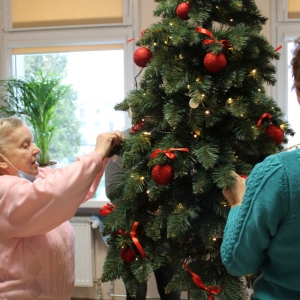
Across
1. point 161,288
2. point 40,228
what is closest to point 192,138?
point 40,228

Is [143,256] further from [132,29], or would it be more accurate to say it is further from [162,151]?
[132,29]

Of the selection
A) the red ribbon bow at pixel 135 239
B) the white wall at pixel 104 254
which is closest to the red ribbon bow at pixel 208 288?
the red ribbon bow at pixel 135 239

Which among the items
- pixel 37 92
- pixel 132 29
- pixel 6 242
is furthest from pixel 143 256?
pixel 132 29

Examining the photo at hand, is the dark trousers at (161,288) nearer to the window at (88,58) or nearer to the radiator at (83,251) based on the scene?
the radiator at (83,251)

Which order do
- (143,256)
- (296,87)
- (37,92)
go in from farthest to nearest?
(37,92), (143,256), (296,87)

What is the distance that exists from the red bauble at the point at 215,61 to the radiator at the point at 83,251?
208 cm

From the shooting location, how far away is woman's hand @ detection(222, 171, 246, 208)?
1.15 metres

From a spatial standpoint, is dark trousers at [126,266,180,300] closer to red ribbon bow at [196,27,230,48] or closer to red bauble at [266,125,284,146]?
red bauble at [266,125,284,146]

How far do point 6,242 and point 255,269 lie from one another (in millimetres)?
929

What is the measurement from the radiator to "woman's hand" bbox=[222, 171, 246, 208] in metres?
2.08

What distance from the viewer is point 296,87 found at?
3.00 ft

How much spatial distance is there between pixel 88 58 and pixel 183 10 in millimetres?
2028

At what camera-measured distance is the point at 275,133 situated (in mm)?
1426

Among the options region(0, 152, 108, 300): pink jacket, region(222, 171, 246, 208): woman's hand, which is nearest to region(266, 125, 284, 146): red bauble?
region(222, 171, 246, 208): woman's hand
